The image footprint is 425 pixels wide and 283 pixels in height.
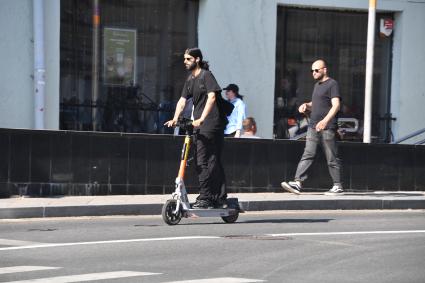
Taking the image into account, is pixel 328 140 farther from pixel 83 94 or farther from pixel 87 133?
pixel 83 94

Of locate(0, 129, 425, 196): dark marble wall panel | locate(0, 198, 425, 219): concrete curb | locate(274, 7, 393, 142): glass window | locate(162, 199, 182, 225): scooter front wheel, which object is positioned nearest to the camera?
locate(162, 199, 182, 225): scooter front wheel

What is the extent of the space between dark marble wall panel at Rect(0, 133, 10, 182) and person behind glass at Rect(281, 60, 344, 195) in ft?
12.3

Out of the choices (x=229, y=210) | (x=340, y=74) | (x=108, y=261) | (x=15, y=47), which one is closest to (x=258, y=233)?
(x=229, y=210)

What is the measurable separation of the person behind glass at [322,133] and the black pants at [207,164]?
3.08 metres

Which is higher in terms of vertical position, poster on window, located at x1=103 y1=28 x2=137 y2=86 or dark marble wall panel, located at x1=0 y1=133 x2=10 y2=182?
poster on window, located at x1=103 y1=28 x2=137 y2=86

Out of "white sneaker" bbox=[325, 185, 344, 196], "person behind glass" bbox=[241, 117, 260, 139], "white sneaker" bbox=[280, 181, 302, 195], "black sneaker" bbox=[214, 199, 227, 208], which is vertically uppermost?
"person behind glass" bbox=[241, 117, 260, 139]

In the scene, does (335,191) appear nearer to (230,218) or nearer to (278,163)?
(278,163)

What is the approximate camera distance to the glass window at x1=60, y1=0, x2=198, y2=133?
16375 mm

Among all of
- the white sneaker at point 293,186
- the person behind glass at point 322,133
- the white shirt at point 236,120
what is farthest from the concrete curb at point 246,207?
the white shirt at point 236,120

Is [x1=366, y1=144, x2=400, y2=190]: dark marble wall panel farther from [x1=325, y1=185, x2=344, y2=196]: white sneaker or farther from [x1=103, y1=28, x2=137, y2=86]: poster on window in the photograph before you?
[x1=103, y1=28, x2=137, y2=86]: poster on window

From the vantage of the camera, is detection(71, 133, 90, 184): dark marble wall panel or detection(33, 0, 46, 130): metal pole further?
detection(33, 0, 46, 130): metal pole

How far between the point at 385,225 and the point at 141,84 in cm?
710

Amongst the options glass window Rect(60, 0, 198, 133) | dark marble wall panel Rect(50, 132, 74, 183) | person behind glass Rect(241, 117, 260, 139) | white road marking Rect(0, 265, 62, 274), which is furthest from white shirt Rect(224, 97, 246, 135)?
white road marking Rect(0, 265, 62, 274)

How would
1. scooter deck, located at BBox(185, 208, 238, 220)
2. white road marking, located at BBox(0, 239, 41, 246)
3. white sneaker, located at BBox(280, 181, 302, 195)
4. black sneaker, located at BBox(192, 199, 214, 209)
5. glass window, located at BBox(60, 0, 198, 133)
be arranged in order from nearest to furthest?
white road marking, located at BBox(0, 239, 41, 246) < scooter deck, located at BBox(185, 208, 238, 220) < black sneaker, located at BBox(192, 199, 214, 209) < white sneaker, located at BBox(280, 181, 302, 195) < glass window, located at BBox(60, 0, 198, 133)
